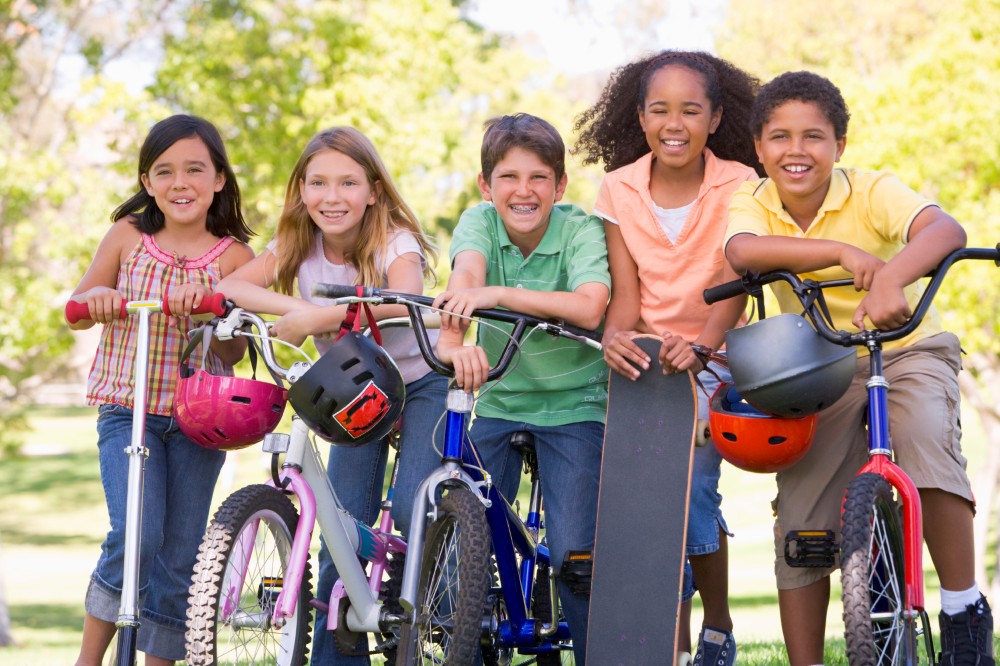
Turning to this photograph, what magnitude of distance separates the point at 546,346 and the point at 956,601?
5.14 ft

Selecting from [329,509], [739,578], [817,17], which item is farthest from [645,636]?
[817,17]

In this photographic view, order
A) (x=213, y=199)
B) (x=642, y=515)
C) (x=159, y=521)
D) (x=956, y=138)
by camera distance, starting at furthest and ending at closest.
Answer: (x=956, y=138) → (x=213, y=199) → (x=159, y=521) → (x=642, y=515)

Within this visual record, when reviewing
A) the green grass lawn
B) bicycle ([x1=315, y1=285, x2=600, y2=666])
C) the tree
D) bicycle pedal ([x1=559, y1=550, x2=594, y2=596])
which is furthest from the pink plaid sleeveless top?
the tree

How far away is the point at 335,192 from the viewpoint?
421 centimetres

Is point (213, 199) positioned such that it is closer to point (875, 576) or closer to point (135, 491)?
point (135, 491)

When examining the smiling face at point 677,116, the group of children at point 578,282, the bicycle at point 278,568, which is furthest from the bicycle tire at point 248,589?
the smiling face at point 677,116

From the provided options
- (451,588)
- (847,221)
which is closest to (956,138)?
(847,221)

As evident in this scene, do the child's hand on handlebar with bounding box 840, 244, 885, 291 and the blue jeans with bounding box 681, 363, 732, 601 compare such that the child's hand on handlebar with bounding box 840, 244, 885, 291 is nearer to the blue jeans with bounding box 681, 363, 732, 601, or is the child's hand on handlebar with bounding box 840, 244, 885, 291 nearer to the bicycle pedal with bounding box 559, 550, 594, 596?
the blue jeans with bounding box 681, 363, 732, 601

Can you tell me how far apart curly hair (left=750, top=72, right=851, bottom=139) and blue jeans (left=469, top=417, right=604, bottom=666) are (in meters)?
1.20

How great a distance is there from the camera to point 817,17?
2123 centimetres

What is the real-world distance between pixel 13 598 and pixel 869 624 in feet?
61.8

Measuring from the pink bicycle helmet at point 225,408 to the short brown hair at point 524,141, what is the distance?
1097 millimetres

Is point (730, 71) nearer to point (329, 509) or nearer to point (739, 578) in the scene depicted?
point (329, 509)

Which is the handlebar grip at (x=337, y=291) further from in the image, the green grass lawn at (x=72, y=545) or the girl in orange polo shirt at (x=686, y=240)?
the green grass lawn at (x=72, y=545)
